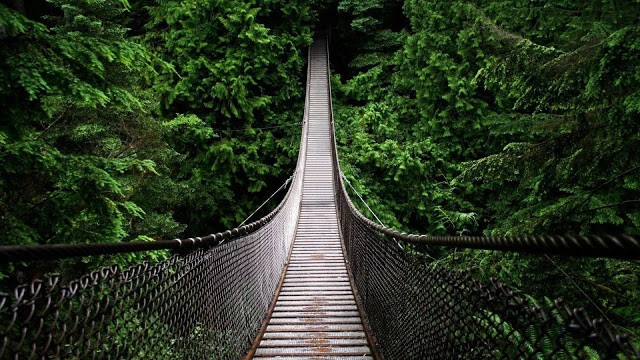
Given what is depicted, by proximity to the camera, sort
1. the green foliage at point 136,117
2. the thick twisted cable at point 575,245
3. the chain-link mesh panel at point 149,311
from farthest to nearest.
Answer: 1. the green foliage at point 136,117
2. the chain-link mesh panel at point 149,311
3. the thick twisted cable at point 575,245

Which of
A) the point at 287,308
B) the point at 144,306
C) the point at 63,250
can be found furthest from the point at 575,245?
the point at 287,308

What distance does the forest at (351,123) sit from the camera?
2.76 meters

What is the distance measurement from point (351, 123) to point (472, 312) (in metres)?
11.4

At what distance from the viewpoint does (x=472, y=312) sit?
1.28m

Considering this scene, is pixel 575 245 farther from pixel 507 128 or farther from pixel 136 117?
pixel 507 128

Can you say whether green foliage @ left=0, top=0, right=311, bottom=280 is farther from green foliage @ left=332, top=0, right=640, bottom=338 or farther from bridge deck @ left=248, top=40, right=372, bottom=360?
green foliage @ left=332, top=0, right=640, bottom=338

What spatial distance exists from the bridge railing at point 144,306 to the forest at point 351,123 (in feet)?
3.89

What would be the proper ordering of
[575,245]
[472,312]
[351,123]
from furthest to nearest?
[351,123], [472,312], [575,245]

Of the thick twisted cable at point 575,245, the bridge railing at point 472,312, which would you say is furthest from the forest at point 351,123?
the thick twisted cable at point 575,245

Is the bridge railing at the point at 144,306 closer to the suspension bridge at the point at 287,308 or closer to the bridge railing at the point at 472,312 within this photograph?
the suspension bridge at the point at 287,308

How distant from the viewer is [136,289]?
1.29 m

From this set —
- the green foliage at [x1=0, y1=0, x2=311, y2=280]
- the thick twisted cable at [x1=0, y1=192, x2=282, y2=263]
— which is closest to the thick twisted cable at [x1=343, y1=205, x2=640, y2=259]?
the thick twisted cable at [x1=0, y1=192, x2=282, y2=263]

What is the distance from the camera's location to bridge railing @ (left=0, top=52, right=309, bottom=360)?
89 centimetres

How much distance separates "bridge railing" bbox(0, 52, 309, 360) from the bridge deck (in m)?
0.34
